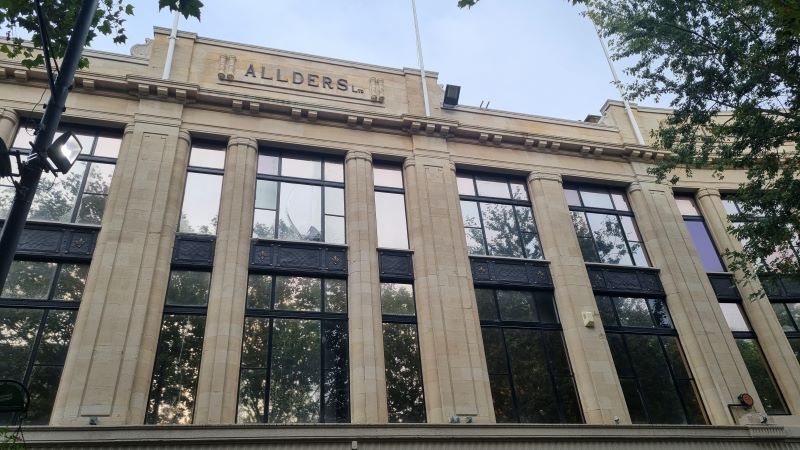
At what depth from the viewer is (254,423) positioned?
1217 centimetres

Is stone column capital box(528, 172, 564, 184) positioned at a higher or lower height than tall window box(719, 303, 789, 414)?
higher

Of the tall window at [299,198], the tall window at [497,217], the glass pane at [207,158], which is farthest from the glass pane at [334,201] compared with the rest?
the tall window at [497,217]

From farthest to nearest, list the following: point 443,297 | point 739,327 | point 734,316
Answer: point 734,316 < point 739,327 < point 443,297

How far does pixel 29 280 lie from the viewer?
1291 centimetres

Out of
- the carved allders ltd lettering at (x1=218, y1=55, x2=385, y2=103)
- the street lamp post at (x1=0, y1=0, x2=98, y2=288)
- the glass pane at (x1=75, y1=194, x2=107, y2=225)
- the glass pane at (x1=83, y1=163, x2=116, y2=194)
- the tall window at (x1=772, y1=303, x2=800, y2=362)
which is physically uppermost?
the carved allders ltd lettering at (x1=218, y1=55, x2=385, y2=103)

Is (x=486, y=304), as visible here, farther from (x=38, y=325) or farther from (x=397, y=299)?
(x=38, y=325)

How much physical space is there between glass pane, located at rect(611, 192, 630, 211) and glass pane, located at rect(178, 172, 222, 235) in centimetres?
1420

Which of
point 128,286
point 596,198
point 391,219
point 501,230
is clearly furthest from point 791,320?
point 128,286

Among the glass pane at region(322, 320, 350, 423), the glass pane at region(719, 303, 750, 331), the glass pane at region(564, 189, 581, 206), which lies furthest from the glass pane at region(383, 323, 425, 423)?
the glass pane at region(719, 303, 750, 331)

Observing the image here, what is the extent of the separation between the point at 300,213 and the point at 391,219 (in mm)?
2917

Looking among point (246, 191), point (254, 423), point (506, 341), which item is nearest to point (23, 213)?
point (254, 423)

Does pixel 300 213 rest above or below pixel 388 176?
below

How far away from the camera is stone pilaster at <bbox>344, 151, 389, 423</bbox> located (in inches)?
516

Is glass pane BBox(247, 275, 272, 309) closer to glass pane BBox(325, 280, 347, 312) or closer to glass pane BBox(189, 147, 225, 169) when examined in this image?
glass pane BBox(325, 280, 347, 312)
